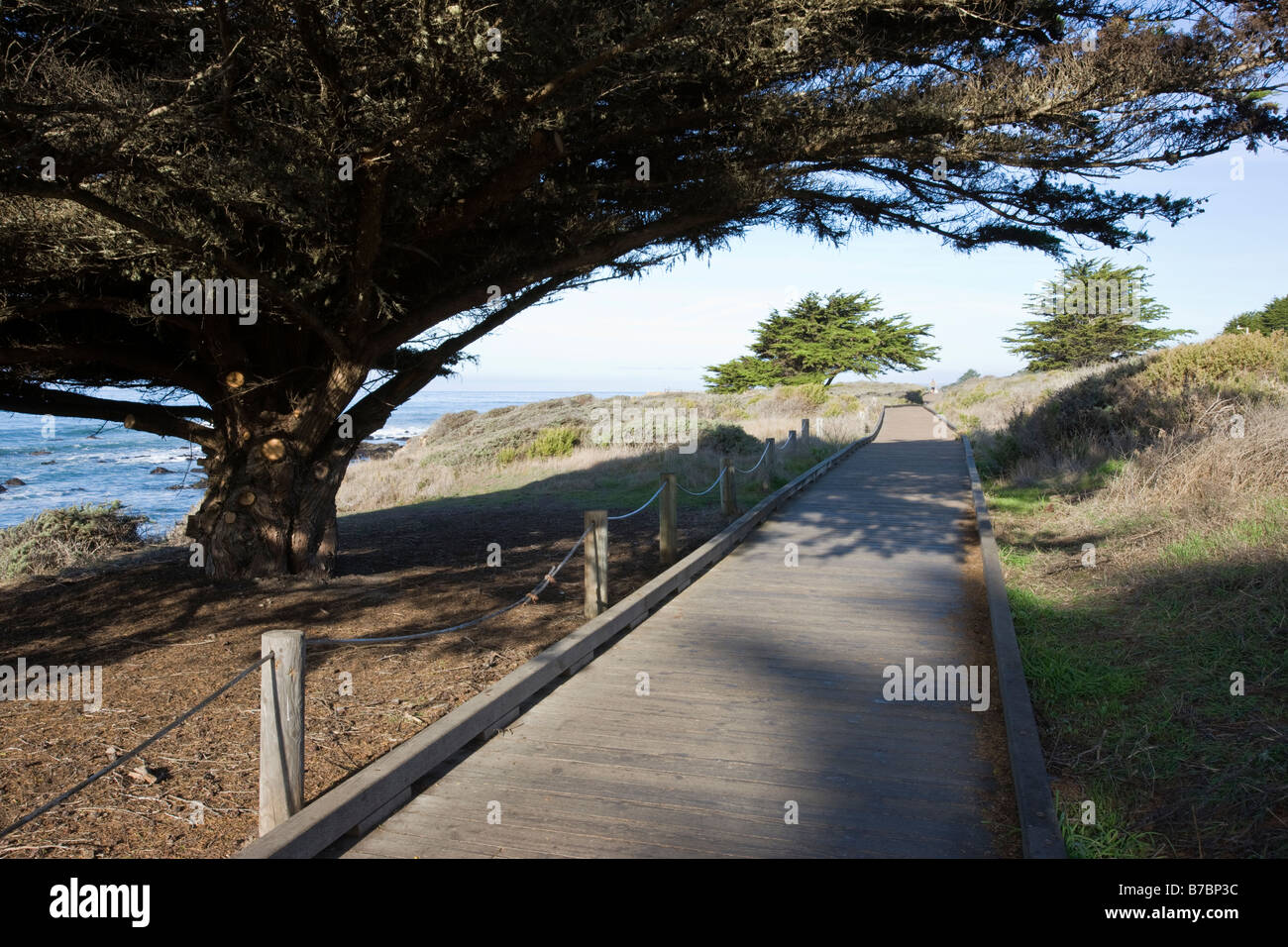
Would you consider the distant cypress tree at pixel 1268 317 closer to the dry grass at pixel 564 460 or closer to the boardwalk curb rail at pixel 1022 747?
the dry grass at pixel 564 460

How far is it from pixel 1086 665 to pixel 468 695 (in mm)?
4006

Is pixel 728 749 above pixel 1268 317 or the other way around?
the other way around

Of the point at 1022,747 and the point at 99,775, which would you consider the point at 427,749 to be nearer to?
the point at 99,775

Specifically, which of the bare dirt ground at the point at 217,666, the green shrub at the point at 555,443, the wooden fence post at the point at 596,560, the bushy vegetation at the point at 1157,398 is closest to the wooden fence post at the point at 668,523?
the bare dirt ground at the point at 217,666

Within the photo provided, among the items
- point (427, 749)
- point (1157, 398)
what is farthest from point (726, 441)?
point (427, 749)

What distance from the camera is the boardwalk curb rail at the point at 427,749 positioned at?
353cm

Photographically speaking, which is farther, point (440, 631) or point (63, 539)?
point (63, 539)

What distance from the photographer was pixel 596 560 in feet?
23.3

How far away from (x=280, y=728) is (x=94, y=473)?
39.1 meters

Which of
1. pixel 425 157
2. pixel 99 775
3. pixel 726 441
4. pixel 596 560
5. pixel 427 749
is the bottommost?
pixel 427 749

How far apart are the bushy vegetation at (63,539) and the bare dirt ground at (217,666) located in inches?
94.7

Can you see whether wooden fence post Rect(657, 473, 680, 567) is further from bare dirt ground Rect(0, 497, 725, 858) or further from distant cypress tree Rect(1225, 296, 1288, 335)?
distant cypress tree Rect(1225, 296, 1288, 335)

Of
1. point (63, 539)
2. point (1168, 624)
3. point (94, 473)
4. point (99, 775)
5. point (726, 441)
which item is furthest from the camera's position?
point (94, 473)

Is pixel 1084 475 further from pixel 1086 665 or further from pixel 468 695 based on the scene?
pixel 468 695
